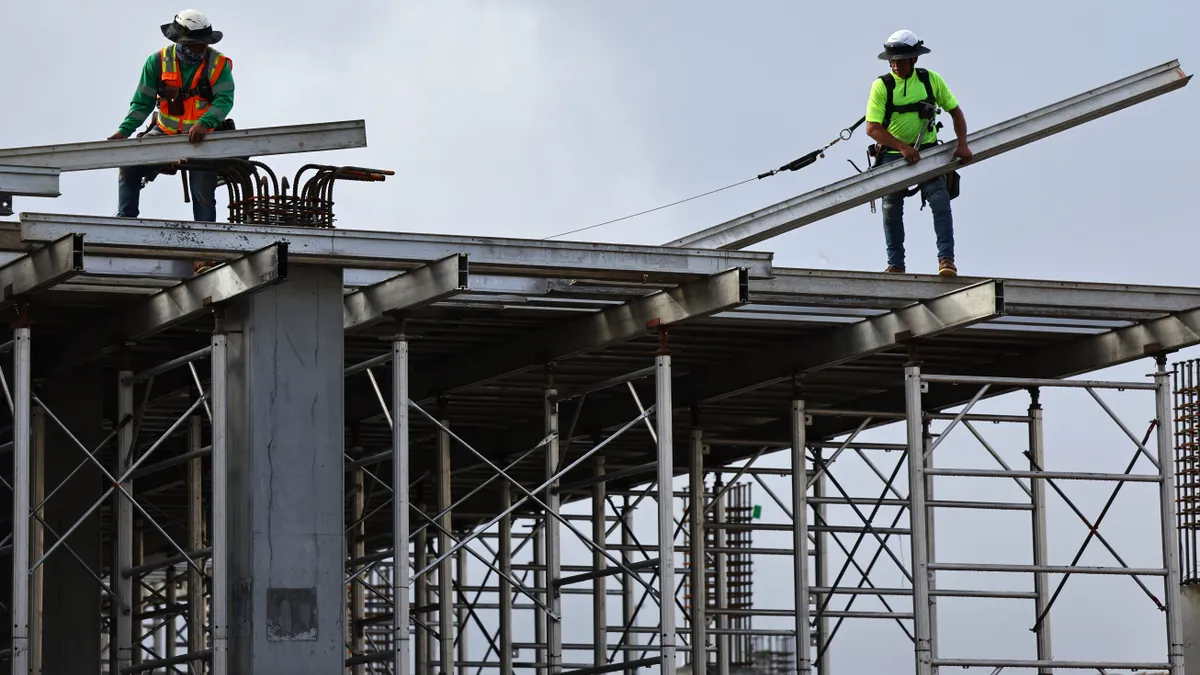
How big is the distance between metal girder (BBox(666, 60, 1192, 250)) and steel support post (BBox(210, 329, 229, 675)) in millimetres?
5327

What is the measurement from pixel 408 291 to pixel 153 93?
14.4ft

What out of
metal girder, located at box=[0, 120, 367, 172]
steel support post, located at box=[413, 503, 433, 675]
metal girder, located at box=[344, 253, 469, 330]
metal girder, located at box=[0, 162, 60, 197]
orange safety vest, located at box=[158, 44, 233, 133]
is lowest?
steel support post, located at box=[413, 503, 433, 675]

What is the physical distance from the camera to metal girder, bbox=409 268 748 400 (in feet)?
62.8

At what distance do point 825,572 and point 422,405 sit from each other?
544 cm

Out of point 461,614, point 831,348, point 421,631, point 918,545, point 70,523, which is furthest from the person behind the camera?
point 461,614

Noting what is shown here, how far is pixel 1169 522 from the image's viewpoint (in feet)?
71.3

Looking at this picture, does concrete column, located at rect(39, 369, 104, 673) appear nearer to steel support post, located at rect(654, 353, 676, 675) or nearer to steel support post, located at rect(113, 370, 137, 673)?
steel support post, located at rect(113, 370, 137, 673)

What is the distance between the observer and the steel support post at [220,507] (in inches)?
693

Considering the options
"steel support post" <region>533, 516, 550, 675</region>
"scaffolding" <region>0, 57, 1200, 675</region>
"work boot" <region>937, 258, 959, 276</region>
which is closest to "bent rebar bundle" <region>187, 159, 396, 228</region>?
"scaffolding" <region>0, 57, 1200, 675</region>

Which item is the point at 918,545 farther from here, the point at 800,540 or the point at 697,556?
the point at 697,556

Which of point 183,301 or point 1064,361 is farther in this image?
point 1064,361

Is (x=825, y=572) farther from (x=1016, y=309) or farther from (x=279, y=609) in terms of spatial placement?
(x=279, y=609)

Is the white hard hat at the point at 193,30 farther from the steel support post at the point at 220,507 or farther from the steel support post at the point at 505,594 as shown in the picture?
the steel support post at the point at 505,594

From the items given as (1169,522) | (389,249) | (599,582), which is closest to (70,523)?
(389,249)
